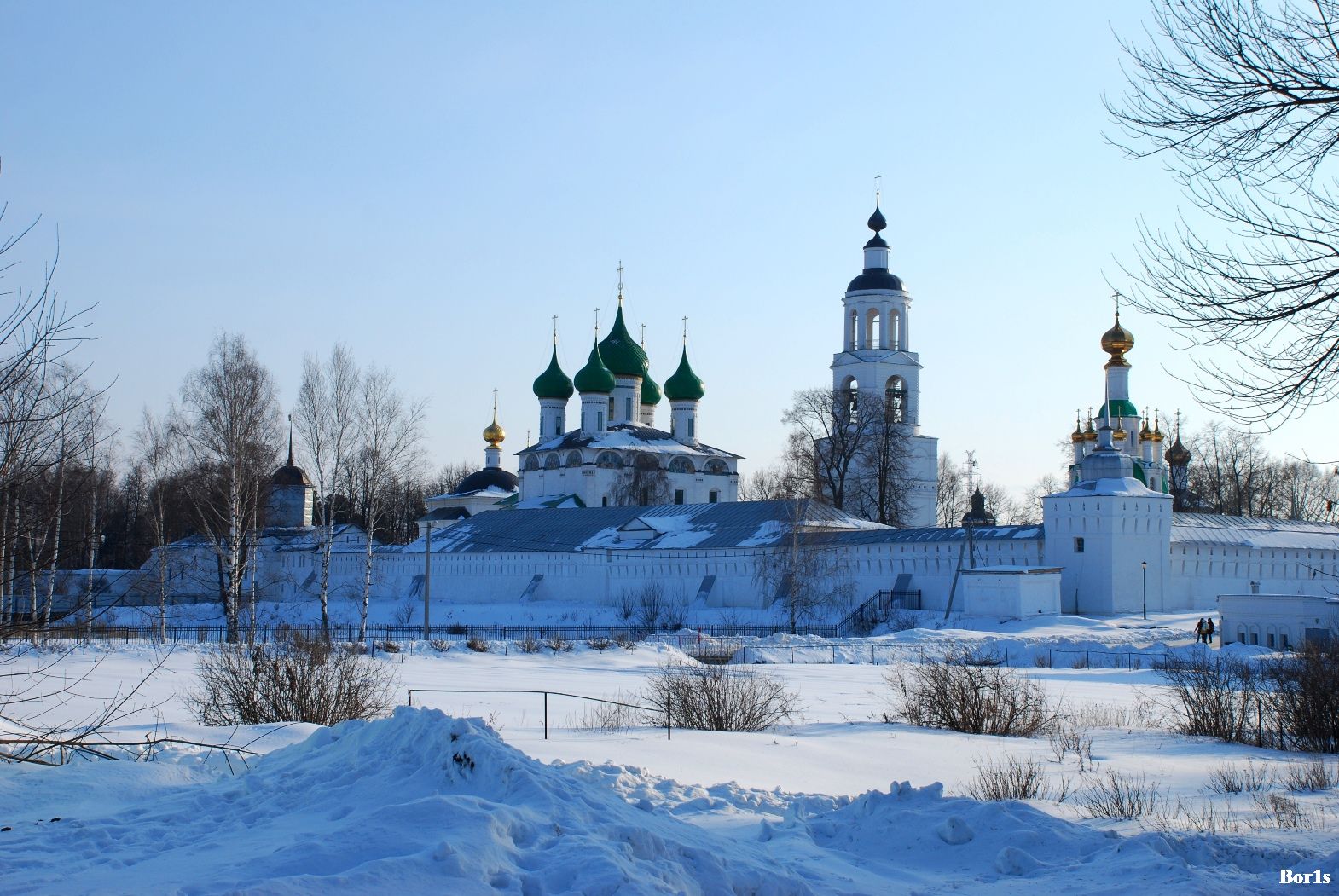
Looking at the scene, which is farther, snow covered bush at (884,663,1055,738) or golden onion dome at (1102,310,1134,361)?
golden onion dome at (1102,310,1134,361)

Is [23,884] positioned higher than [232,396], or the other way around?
[232,396]

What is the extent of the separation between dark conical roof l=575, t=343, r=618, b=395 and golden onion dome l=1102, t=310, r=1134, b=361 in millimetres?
18833

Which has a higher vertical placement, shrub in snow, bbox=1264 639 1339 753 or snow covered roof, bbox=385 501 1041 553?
snow covered roof, bbox=385 501 1041 553

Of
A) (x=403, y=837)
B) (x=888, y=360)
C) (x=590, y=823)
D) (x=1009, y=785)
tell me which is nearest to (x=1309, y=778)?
(x=1009, y=785)

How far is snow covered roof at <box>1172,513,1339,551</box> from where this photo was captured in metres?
38.5

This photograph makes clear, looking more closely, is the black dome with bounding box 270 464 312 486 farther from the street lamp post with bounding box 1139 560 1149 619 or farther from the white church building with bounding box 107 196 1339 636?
the street lamp post with bounding box 1139 560 1149 619

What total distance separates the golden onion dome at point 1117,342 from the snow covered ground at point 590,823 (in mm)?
36224

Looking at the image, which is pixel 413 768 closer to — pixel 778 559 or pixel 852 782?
pixel 852 782

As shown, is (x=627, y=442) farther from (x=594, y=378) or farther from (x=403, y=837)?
(x=403, y=837)

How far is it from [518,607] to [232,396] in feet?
60.1

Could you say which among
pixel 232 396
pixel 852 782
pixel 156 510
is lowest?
pixel 852 782

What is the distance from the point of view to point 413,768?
26.3 feet

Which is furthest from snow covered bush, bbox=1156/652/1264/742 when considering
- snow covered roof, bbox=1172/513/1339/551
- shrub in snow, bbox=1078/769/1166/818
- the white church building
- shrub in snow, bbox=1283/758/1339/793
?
snow covered roof, bbox=1172/513/1339/551

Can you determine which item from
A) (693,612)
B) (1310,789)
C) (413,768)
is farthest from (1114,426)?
(413,768)
